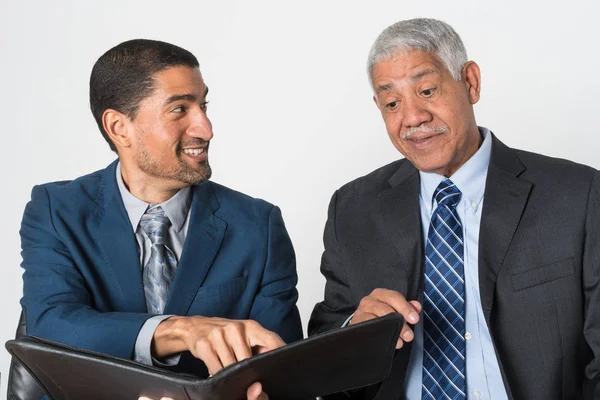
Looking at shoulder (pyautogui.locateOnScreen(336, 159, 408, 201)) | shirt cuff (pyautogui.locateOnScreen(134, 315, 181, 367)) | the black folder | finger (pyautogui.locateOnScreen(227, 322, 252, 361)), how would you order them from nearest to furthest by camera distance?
the black folder → finger (pyautogui.locateOnScreen(227, 322, 252, 361)) → shirt cuff (pyautogui.locateOnScreen(134, 315, 181, 367)) → shoulder (pyautogui.locateOnScreen(336, 159, 408, 201))

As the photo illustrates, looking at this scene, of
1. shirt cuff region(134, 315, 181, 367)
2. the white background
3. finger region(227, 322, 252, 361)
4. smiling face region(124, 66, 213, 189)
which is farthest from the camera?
the white background

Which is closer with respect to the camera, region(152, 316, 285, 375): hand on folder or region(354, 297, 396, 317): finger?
region(152, 316, 285, 375): hand on folder

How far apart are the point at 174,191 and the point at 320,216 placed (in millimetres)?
1640

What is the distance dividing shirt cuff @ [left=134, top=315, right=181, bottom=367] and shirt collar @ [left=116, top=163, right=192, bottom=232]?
0.46 meters

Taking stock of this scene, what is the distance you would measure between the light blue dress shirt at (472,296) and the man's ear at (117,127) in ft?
3.41

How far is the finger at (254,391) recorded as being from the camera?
2.24 m

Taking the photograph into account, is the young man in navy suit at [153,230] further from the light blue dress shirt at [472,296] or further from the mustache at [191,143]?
the light blue dress shirt at [472,296]

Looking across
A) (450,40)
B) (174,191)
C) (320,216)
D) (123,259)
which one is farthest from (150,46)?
(320,216)

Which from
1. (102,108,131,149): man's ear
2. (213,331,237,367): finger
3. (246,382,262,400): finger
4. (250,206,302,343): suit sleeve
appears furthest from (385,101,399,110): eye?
(246,382,262,400): finger

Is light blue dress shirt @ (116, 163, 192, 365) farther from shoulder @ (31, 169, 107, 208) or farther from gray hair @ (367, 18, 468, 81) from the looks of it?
gray hair @ (367, 18, 468, 81)

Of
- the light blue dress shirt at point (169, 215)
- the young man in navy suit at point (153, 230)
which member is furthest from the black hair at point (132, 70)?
the light blue dress shirt at point (169, 215)

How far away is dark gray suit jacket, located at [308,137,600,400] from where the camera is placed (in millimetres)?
2918

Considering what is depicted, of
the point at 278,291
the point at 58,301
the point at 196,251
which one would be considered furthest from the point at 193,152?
the point at 58,301

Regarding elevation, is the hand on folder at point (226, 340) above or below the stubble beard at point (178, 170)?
below
